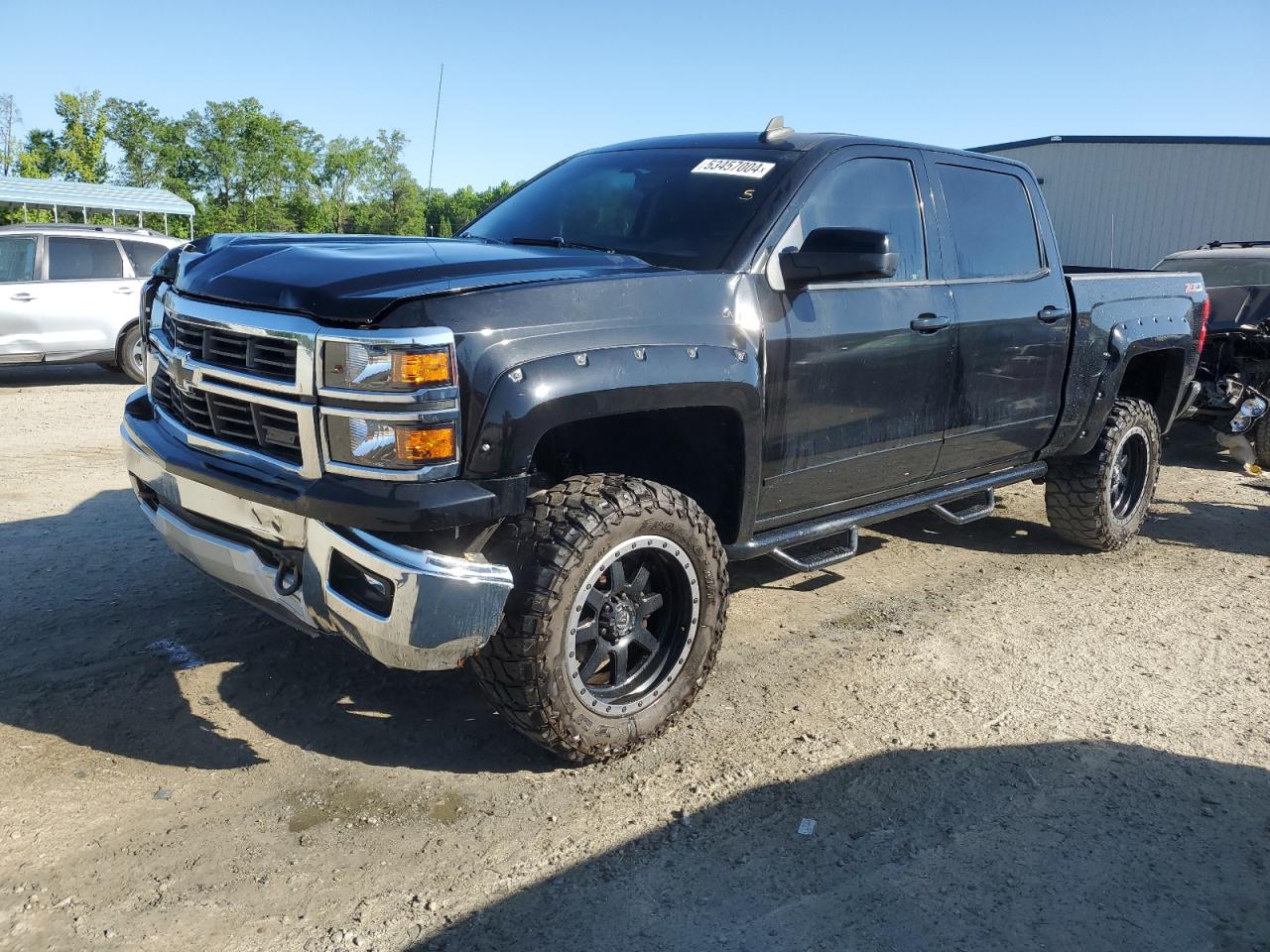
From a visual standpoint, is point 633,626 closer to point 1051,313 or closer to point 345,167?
point 1051,313

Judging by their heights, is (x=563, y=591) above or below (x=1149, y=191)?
below

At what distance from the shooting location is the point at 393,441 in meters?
2.76

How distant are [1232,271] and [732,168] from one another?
25.6 feet

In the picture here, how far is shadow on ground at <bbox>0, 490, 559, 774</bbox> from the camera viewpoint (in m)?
3.37

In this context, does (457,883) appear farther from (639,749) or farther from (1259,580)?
(1259,580)

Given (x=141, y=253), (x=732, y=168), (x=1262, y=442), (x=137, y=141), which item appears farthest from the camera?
(x=137, y=141)

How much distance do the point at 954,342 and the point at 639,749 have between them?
2.20 m

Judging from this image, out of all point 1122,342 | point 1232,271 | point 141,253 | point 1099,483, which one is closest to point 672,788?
point 1099,483

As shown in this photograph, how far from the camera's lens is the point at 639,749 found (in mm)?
3461

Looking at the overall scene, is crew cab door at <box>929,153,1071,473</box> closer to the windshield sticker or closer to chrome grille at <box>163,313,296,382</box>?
the windshield sticker

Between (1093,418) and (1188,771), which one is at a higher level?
(1093,418)

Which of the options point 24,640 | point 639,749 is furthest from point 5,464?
point 639,749

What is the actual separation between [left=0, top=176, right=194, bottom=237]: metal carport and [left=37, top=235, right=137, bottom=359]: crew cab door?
19893 mm

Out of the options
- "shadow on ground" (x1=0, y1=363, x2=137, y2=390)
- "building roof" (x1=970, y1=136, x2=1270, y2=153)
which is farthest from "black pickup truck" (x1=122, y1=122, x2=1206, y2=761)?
"building roof" (x1=970, y1=136, x2=1270, y2=153)
